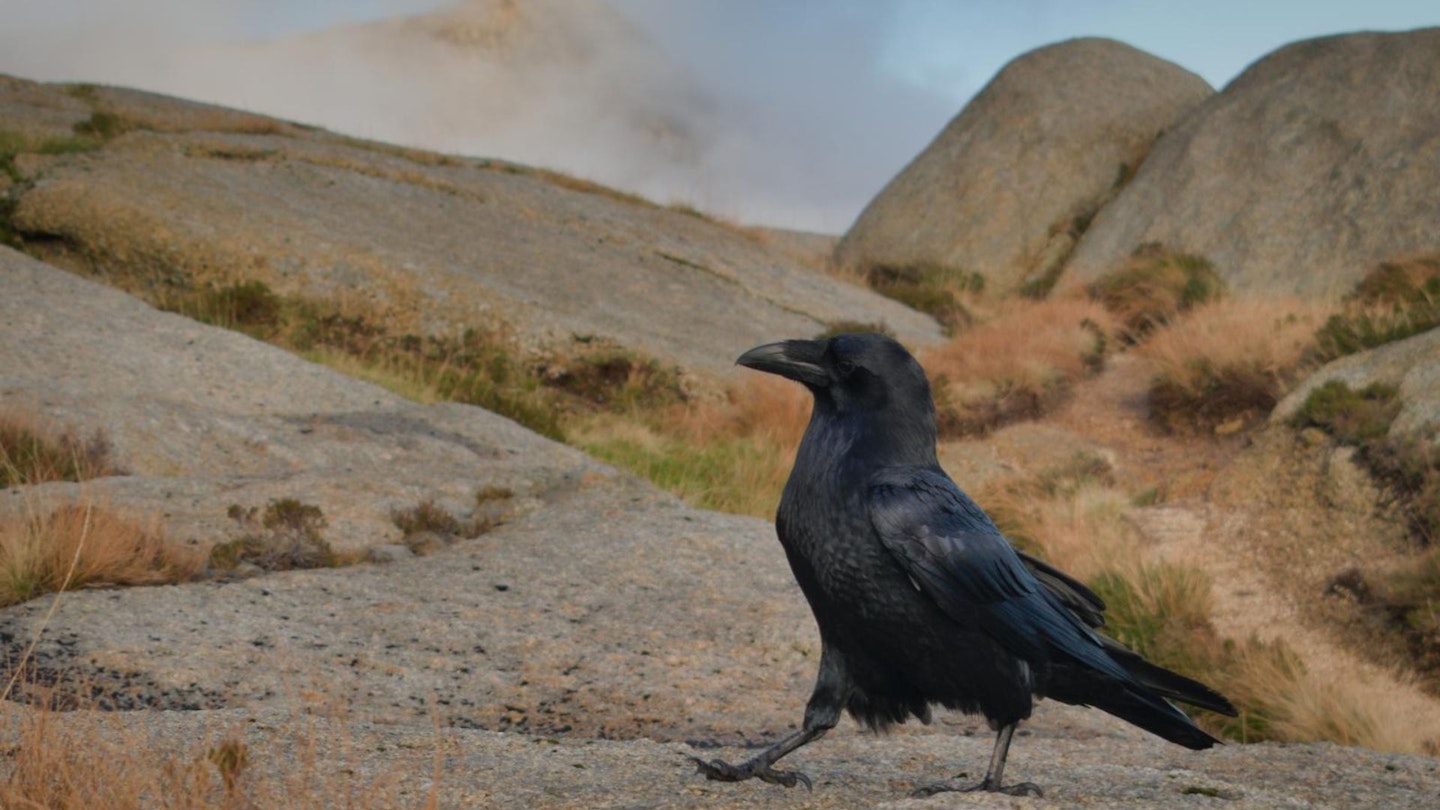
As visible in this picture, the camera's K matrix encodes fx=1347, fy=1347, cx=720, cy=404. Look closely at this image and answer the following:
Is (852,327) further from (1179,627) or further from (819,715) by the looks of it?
(819,715)

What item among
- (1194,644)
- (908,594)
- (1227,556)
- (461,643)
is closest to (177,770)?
(908,594)

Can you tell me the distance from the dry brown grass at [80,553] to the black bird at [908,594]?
12.3 ft

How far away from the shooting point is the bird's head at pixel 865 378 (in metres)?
3.56

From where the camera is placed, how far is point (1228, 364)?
11695 millimetres

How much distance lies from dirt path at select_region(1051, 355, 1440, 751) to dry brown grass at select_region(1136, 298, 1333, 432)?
27 cm

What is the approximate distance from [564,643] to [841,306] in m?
11.8

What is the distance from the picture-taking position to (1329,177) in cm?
1709

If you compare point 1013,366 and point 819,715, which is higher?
point 1013,366

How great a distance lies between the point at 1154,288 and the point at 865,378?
521 inches

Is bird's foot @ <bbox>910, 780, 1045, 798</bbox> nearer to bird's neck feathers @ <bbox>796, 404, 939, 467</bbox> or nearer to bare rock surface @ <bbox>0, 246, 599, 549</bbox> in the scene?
bird's neck feathers @ <bbox>796, 404, 939, 467</bbox>

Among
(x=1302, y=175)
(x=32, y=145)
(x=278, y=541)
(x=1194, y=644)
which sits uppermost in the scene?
(x=1302, y=175)

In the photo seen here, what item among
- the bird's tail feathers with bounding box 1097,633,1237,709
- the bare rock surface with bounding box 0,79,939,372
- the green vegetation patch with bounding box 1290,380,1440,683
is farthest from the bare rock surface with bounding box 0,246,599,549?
the green vegetation patch with bounding box 1290,380,1440,683

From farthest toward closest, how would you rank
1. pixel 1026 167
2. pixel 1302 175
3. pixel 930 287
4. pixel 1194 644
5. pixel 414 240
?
pixel 1026 167, pixel 930 287, pixel 1302 175, pixel 414 240, pixel 1194 644

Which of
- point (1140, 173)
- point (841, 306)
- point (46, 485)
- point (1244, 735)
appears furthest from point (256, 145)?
point (1244, 735)
